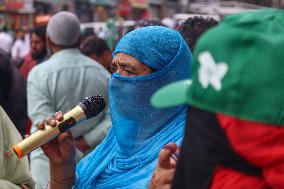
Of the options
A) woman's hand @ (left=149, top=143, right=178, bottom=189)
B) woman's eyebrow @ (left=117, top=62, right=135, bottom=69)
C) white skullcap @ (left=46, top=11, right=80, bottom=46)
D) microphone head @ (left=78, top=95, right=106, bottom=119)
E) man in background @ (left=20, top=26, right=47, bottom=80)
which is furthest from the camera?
man in background @ (left=20, top=26, right=47, bottom=80)

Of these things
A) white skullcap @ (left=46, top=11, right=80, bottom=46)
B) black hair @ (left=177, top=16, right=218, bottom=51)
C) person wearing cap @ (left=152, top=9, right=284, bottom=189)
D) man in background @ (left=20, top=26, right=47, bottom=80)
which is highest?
person wearing cap @ (left=152, top=9, right=284, bottom=189)

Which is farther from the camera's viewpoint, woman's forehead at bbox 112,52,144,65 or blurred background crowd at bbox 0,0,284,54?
blurred background crowd at bbox 0,0,284,54

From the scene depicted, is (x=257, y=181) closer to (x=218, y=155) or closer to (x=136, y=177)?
(x=218, y=155)

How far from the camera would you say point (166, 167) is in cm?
139

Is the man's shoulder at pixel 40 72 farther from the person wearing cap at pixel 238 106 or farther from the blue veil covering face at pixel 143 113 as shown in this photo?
the person wearing cap at pixel 238 106

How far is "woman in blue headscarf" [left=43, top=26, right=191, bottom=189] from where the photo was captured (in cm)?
182

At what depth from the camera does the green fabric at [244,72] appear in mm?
967

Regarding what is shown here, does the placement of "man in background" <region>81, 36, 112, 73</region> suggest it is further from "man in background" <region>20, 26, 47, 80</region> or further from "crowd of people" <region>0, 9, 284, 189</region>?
"crowd of people" <region>0, 9, 284, 189</region>

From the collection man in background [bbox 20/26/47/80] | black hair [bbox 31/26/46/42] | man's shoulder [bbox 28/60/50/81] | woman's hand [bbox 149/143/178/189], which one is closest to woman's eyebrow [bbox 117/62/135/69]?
woman's hand [bbox 149/143/178/189]

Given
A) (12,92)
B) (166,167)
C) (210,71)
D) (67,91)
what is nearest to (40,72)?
(67,91)

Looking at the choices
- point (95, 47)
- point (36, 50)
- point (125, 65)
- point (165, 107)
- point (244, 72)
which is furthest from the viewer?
point (36, 50)

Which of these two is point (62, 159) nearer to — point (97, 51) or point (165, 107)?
point (165, 107)

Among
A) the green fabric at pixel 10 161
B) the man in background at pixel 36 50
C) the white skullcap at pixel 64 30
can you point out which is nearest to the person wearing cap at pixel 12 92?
the white skullcap at pixel 64 30

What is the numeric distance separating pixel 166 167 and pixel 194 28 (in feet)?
5.90
